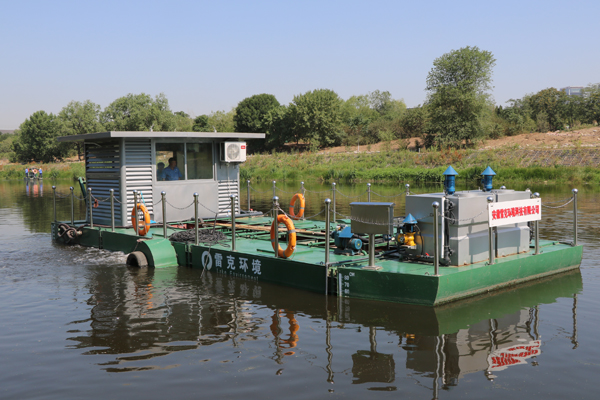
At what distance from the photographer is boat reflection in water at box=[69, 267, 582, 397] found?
676 centimetres

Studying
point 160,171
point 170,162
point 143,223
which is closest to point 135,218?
point 143,223

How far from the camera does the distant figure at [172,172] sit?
15.3 m

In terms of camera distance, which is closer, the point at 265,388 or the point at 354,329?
the point at 265,388

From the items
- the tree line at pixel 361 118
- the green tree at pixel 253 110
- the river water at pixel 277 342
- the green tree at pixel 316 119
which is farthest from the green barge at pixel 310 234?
the green tree at pixel 253 110

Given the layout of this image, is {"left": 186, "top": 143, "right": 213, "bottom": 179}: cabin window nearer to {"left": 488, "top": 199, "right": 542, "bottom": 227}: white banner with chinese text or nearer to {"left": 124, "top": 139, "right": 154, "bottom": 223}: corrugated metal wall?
{"left": 124, "top": 139, "right": 154, "bottom": 223}: corrugated metal wall

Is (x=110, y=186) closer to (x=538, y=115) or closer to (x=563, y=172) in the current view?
(x=563, y=172)

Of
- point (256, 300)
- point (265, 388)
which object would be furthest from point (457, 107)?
point (265, 388)

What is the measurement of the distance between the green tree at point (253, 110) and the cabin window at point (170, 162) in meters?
64.6

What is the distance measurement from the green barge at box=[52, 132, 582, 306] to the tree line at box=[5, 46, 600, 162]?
114 feet

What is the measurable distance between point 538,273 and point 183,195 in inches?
363

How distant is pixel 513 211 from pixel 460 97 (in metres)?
45.0

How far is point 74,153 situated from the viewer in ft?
287

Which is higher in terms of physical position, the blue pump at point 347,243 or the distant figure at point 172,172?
the distant figure at point 172,172

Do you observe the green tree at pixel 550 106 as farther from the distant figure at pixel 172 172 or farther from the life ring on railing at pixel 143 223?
the life ring on railing at pixel 143 223
